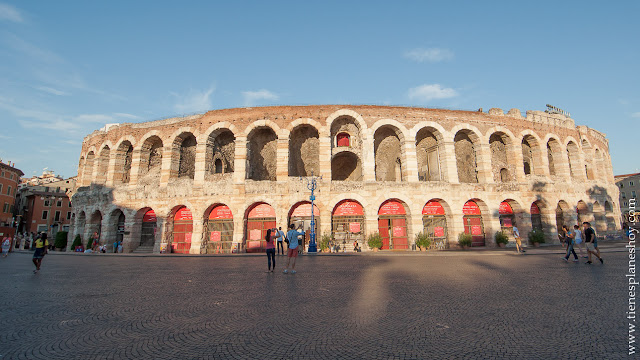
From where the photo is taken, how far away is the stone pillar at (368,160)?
2136 cm

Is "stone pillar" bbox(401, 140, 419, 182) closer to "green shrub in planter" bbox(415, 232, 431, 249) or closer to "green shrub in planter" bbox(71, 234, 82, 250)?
"green shrub in planter" bbox(415, 232, 431, 249)

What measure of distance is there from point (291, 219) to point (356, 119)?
9331 millimetres

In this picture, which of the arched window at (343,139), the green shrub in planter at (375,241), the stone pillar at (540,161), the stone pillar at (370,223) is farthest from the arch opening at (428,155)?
the stone pillar at (540,161)

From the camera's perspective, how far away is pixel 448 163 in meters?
22.3

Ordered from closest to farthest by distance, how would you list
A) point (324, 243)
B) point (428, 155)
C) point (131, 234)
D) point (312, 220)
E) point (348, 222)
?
point (312, 220), point (324, 243), point (348, 222), point (131, 234), point (428, 155)

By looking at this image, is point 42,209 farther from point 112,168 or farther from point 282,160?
point 282,160

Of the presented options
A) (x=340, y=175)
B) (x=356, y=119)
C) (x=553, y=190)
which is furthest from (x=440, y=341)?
(x=553, y=190)

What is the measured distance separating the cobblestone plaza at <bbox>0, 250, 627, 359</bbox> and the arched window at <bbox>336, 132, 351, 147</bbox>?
17199 mm

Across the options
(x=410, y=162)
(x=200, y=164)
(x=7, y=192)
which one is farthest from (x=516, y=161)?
(x=7, y=192)

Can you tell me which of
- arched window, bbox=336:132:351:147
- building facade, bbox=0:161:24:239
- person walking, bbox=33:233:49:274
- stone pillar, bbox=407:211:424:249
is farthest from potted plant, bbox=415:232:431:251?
building facade, bbox=0:161:24:239

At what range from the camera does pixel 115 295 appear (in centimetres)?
650

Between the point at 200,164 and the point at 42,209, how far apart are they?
151ft

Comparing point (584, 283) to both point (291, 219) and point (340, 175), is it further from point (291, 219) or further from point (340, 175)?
point (340, 175)

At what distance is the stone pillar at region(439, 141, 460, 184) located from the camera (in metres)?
22.1
